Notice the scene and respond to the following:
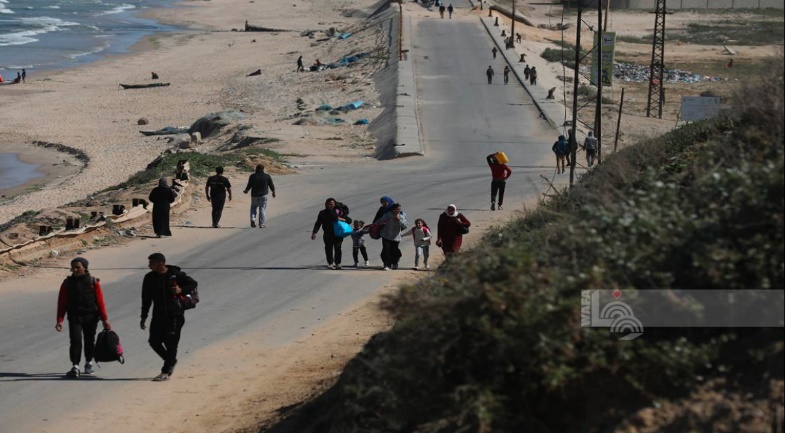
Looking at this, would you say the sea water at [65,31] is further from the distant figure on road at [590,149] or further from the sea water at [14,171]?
the distant figure on road at [590,149]

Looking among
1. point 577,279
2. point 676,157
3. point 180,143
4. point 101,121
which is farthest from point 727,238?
point 101,121

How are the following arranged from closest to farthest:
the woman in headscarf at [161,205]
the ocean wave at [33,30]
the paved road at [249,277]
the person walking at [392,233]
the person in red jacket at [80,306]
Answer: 1. the person in red jacket at [80,306]
2. the paved road at [249,277]
3. the person walking at [392,233]
4. the woman in headscarf at [161,205]
5. the ocean wave at [33,30]

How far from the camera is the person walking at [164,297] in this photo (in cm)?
1080

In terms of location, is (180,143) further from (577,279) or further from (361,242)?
(577,279)

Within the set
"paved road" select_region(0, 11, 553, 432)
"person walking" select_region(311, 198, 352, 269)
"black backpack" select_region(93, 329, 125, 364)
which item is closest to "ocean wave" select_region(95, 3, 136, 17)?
"paved road" select_region(0, 11, 553, 432)

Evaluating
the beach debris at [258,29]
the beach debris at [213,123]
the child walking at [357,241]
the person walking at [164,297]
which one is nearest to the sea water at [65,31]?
the beach debris at [258,29]

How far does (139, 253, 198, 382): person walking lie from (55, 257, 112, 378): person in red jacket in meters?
0.55

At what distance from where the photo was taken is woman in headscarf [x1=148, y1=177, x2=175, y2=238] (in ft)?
68.2

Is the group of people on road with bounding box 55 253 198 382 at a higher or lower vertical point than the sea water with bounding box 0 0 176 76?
lower

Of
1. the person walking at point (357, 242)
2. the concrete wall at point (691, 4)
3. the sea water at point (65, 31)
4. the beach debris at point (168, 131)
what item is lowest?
the beach debris at point (168, 131)

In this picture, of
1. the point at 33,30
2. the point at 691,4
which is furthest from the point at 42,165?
the point at 691,4

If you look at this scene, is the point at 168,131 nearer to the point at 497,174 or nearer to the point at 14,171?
the point at 14,171

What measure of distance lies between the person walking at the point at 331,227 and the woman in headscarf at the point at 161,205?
4.18 meters

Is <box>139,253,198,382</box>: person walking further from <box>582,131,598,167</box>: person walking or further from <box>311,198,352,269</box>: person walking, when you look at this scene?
<box>582,131,598,167</box>: person walking
